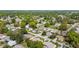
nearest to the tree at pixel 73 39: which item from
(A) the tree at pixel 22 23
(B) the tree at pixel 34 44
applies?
(B) the tree at pixel 34 44

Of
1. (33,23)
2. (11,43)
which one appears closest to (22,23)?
(33,23)

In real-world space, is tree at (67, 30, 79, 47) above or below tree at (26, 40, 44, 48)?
above

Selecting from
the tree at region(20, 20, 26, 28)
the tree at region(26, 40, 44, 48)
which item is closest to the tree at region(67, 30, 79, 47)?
the tree at region(26, 40, 44, 48)

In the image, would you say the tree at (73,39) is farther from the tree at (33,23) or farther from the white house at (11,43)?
the white house at (11,43)

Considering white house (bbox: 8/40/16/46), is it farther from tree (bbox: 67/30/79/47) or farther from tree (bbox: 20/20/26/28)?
tree (bbox: 67/30/79/47)

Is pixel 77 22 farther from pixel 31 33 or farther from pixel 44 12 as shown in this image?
pixel 31 33

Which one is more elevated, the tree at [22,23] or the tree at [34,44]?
the tree at [22,23]

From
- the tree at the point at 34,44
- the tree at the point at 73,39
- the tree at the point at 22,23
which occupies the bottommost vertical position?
the tree at the point at 34,44

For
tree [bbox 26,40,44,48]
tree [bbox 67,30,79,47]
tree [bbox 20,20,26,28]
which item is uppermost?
tree [bbox 20,20,26,28]

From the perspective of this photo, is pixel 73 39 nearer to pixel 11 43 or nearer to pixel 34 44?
pixel 34 44
